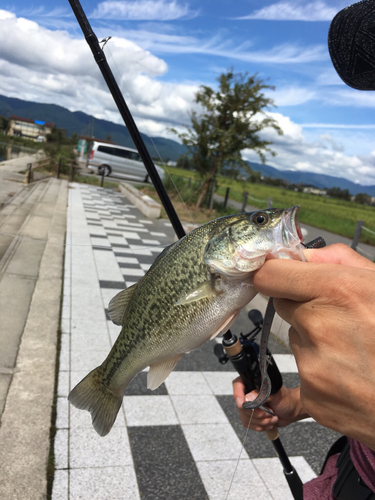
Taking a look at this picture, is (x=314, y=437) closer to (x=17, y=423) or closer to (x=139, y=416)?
(x=139, y=416)

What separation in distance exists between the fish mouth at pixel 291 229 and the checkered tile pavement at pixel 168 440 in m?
2.18

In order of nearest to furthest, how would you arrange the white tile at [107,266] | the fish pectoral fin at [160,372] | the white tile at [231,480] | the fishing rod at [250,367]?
the fish pectoral fin at [160,372]
the fishing rod at [250,367]
the white tile at [231,480]
the white tile at [107,266]

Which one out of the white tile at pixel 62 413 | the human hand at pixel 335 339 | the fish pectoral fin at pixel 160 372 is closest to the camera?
the human hand at pixel 335 339

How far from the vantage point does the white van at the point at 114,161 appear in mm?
25297

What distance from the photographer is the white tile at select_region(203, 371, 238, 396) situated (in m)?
3.98

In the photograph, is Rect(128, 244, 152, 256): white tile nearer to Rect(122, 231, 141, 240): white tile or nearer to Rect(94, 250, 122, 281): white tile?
Rect(94, 250, 122, 281): white tile

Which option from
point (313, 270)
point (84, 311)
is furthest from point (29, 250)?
point (313, 270)

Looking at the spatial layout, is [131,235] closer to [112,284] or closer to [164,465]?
[112,284]

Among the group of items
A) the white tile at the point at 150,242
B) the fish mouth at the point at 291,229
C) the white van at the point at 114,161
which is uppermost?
the fish mouth at the point at 291,229

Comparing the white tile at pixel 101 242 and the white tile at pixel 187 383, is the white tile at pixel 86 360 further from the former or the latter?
the white tile at pixel 101 242

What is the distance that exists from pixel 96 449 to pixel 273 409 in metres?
1.64

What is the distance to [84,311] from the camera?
497cm

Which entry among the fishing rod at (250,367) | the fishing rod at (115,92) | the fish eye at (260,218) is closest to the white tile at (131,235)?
the fishing rod at (115,92)

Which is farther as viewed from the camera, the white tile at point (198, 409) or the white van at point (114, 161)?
the white van at point (114, 161)
